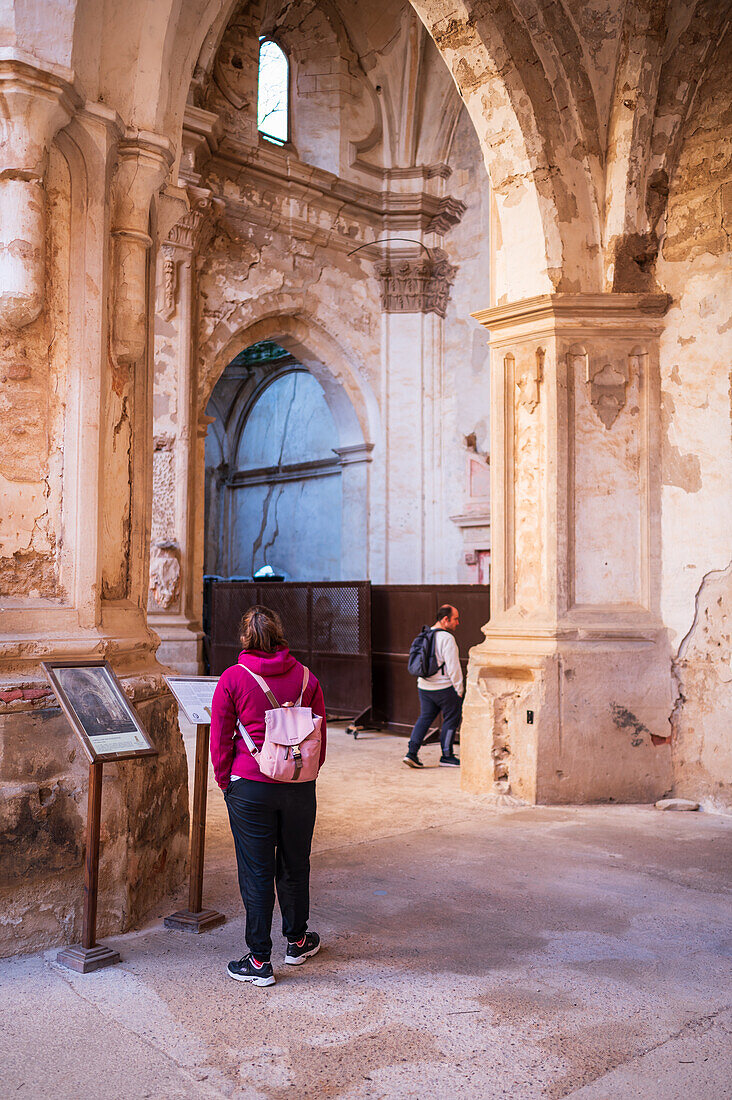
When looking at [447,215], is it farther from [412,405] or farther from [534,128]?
[534,128]

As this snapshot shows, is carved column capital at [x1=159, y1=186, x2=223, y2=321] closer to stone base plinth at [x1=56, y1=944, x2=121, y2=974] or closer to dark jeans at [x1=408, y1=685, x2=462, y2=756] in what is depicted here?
dark jeans at [x1=408, y1=685, x2=462, y2=756]

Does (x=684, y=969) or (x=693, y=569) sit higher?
(x=693, y=569)

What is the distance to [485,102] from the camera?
6641 mm

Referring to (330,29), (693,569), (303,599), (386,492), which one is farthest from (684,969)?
(330,29)

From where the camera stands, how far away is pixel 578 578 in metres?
6.53

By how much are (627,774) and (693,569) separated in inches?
55.9

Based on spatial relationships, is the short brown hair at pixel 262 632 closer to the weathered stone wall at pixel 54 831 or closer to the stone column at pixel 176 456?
the weathered stone wall at pixel 54 831

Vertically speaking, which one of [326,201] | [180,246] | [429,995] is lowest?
[429,995]

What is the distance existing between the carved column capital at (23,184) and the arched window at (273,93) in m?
10.5

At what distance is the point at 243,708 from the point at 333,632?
7.71 metres

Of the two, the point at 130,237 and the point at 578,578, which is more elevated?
the point at 130,237

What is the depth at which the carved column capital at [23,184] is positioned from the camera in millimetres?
3719

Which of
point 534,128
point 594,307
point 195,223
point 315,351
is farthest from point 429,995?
point 315,351

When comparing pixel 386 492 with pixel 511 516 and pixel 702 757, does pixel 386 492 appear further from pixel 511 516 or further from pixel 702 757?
pixel 702 757
